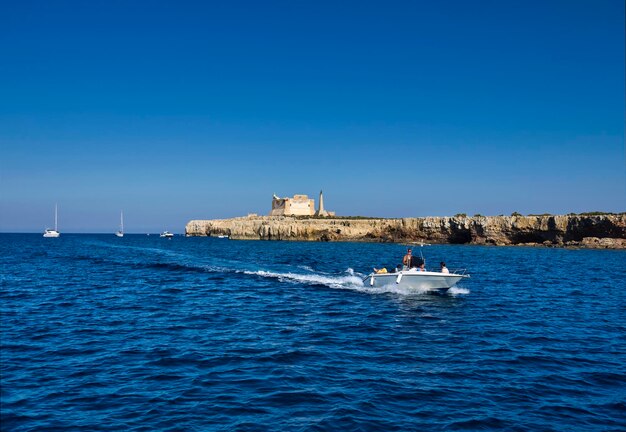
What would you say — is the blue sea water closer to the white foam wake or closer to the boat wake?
the boat wake

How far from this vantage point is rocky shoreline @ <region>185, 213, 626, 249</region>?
79.4m

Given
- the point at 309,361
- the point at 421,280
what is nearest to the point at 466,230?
the point at 421,280

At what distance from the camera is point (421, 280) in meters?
26.1

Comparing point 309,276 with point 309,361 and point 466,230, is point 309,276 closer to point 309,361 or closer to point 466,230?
point 309,361

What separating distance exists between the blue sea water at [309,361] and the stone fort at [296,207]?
418 feet

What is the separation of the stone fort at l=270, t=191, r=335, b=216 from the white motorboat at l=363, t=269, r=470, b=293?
125m

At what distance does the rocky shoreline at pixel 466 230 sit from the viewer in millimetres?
79438

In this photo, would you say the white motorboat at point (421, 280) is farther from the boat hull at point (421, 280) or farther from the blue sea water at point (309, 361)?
the blue sea water at point (309, 361)

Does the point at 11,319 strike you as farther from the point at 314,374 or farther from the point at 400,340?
the point at 400,340

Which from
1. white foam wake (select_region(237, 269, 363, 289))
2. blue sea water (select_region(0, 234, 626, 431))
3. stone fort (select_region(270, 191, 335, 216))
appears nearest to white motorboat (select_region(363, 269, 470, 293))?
blue sea water (select_region(0, 234, 626, 431))

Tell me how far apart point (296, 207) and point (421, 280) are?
129 m

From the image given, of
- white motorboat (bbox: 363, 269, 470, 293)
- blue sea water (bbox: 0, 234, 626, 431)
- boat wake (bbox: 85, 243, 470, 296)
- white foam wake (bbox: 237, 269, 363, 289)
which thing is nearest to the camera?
blue sea water (bbox: 0, 234, 626, 431)

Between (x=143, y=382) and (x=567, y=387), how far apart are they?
32.3ft

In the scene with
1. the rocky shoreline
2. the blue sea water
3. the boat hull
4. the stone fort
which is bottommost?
the blue sea water
